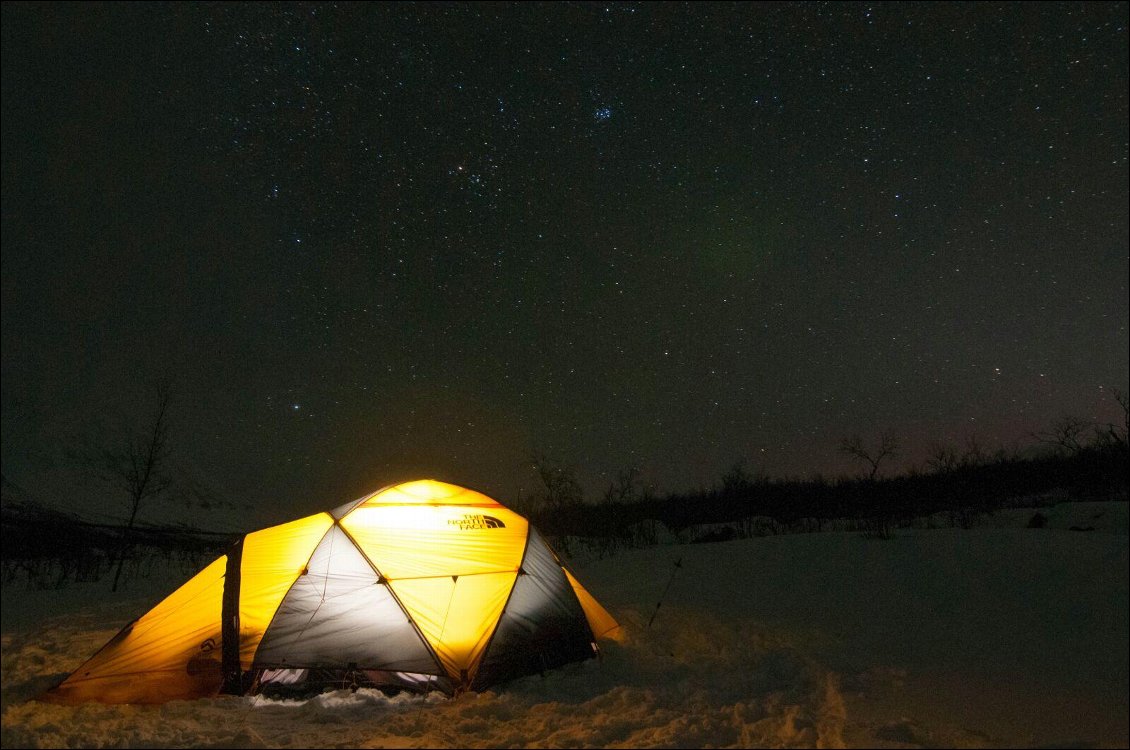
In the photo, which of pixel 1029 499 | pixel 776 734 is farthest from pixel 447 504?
pixel 1029 499

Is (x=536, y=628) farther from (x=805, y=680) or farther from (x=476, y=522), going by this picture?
(x=805, y=680)

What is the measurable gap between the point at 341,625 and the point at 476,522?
1597mm

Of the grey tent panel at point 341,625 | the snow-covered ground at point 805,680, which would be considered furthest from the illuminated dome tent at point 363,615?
the snow-covered ground at point 805,680

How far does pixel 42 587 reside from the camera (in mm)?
13133

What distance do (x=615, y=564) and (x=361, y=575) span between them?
674 cm

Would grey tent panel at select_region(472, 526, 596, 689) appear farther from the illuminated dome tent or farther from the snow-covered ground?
the snow-covered ground

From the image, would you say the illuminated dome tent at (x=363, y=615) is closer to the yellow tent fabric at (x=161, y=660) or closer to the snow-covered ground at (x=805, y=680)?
the yellow tent fabric at (x=161, y=660)

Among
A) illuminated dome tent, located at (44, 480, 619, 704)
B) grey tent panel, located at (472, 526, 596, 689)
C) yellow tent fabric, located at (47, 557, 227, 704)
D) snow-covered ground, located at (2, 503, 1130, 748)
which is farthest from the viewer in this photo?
grey tent panel, located at (472, 526, 596, 689)

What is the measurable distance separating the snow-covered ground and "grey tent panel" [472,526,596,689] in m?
0.16

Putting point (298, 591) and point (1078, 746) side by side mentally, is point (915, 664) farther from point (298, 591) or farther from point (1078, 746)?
point (298, 591)

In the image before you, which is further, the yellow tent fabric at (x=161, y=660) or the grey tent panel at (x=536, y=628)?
the grey tent panel at (x=536, y=628)

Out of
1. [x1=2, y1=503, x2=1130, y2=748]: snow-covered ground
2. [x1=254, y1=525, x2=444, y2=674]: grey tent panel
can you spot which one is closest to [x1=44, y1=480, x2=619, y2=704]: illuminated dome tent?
[x1=254, y1=525, x2=444, y2=674]: grey tent panel

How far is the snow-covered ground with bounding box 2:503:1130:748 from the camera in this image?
3.72 meters

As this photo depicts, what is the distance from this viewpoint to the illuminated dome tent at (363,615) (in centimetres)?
501
